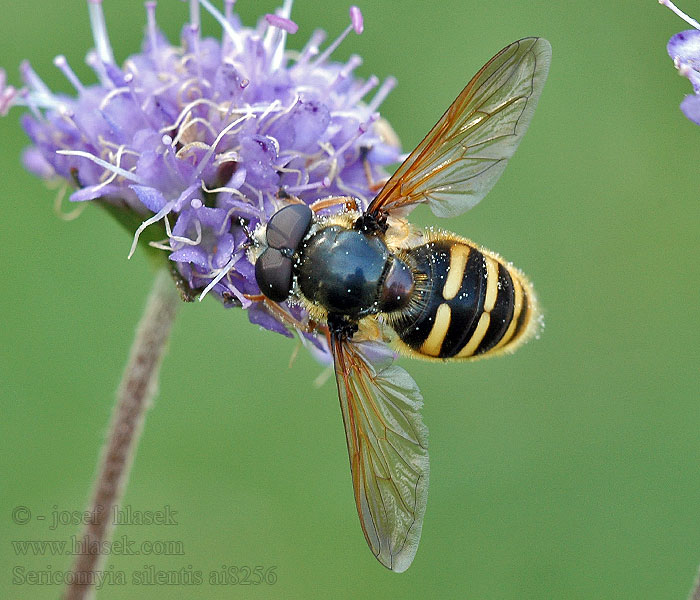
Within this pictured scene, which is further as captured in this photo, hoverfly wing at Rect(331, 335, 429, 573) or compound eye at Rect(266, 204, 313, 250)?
compound eye at Rect(266, 204, 313, 250)

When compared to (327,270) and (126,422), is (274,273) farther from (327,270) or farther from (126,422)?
(126,422)

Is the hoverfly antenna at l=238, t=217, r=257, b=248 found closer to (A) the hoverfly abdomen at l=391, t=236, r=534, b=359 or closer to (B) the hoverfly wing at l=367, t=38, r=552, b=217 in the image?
(B) the hoverfly wing at l=367, t=38, r=552, b=217

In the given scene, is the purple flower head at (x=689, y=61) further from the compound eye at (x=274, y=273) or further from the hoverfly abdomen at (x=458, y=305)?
the compound eye at (x=274, y=273)

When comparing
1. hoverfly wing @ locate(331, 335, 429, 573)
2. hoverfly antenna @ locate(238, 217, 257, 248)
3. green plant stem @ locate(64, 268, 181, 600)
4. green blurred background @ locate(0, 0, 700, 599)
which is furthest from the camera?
green blurred background @ locate(0, 0, 700, 599)

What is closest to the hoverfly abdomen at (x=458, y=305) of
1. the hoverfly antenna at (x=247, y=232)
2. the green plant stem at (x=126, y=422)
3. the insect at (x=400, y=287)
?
the insect at (x=400, y=287)

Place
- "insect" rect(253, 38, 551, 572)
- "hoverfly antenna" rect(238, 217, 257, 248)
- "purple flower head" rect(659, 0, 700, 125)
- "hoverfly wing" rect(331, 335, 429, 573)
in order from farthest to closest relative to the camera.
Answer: "hoverfly antenna" rect(238, 217, 257, 248) → "insect" rect(253, 38, 551, 572) → "hoverfly wing" rect(331, 335, 429, 573) → "purple flower head" rect(659, 0, 700, 125)

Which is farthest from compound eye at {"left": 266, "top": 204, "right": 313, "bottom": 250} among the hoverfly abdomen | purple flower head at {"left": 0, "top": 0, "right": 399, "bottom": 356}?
the hoverfly abdomen

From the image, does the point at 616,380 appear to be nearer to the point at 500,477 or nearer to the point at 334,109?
the point at 500,477
